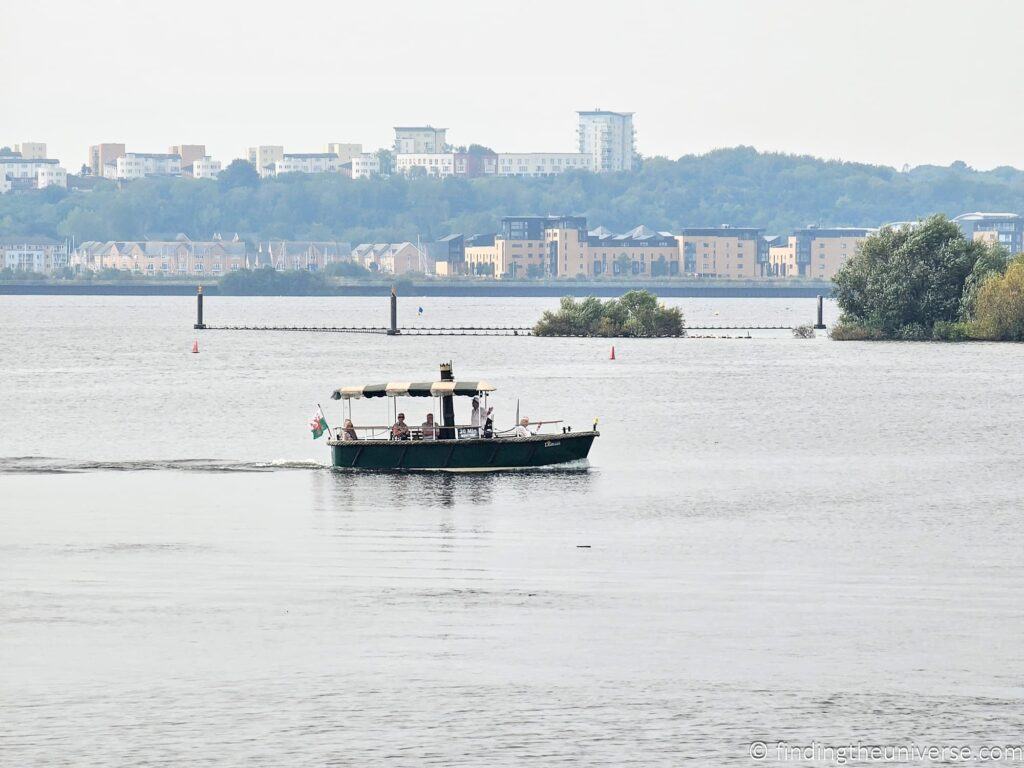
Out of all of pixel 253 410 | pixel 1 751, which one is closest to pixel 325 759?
pixel 1 751

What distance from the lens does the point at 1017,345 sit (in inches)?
6826

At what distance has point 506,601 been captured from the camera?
42.6 m

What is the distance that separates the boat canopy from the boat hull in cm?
171

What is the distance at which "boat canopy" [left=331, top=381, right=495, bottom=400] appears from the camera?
6725 cm

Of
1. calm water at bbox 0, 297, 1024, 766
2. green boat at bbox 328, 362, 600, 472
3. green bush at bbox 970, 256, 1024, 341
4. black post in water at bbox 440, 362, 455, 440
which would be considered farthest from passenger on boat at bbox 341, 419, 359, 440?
green bush at bbox 970, 256, 1024, 341

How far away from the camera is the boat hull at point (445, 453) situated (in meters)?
67.6

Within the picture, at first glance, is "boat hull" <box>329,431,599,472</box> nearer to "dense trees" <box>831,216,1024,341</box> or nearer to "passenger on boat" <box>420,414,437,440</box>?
"passenger on boat" <box>420,414,437,440</box>

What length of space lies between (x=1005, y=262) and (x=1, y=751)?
514 ft

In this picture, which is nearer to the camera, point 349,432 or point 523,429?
point 349,432

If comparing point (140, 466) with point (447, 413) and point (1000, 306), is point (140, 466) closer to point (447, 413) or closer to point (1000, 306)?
point (447, 413)

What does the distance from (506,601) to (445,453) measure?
2530 centimetres

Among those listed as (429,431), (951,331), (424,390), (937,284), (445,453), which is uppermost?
(937,284)

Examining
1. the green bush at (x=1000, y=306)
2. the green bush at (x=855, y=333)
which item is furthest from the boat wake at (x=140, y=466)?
the green bush at (x=855, y=333)

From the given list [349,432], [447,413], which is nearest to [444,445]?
[447,413]
